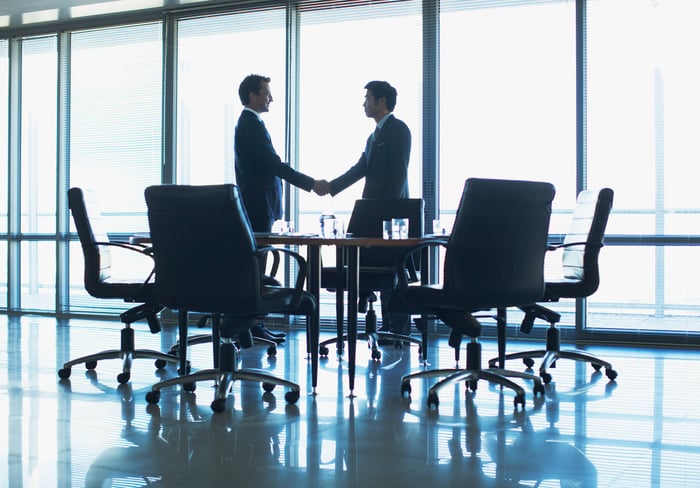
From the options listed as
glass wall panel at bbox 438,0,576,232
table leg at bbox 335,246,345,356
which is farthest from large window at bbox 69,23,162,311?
table leg at bbox 335,246,345,356

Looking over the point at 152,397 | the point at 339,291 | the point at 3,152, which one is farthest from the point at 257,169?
the point at 3,152

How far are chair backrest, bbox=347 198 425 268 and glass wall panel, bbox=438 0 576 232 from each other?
43.3 inches

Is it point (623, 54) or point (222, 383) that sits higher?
point (623, 54)

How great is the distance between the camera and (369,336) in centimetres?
520

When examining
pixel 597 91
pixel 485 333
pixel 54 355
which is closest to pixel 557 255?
pixel 485 333

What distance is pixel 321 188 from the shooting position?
5938 mm

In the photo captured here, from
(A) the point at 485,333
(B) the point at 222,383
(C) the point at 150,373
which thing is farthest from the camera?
(A) the point at 485,333

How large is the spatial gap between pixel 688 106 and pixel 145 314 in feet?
13.7

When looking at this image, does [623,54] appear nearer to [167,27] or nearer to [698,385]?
[698,385]

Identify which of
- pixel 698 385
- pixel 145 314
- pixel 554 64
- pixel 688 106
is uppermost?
pixel 554 64

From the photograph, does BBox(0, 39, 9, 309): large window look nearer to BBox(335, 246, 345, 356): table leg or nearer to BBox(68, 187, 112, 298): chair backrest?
BBox(68, 187, 112, 298): chair backrest

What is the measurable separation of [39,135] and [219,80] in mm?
2217

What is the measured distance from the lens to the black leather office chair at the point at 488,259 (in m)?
3.56

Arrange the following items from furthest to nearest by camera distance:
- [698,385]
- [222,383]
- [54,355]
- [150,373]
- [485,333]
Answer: [485,333] → [54,355] → [150,373] → [698,385] → [222,383]
